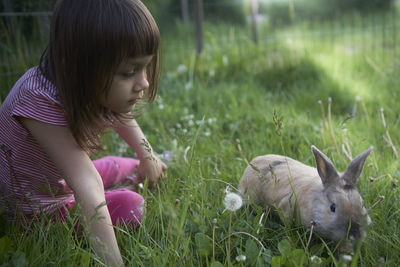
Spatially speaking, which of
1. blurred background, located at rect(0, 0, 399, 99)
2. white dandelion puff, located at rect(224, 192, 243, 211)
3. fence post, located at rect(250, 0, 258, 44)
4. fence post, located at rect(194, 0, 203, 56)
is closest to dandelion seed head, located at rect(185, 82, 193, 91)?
blurred background, located at rect(0, 0, 399, 99)

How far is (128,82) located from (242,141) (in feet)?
3.91

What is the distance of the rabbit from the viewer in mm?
1556

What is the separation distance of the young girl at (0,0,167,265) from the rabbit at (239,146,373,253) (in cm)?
54

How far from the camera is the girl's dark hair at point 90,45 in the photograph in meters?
1.61

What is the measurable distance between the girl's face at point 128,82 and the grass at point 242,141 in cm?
25

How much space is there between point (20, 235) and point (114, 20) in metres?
0.94

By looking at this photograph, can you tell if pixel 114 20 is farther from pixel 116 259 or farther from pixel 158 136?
pixel 158 136

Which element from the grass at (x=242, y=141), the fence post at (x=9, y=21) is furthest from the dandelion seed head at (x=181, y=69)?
the fence post at (x=9, y=21)

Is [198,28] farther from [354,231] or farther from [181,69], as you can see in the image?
[354,231]

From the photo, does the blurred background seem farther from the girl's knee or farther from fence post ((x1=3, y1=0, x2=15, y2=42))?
the girl's knee

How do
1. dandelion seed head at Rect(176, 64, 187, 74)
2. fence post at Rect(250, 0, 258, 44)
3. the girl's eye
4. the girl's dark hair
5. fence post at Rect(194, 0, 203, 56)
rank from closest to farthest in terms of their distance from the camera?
the girl's dark hair < the girl's eye < dandelion seed head at Rect(176, 64, 187, 74) < fence post at Rect(194, 0, 203, 56) < fence post at Rect(250, 0, 258, 44)

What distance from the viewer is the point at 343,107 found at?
3361 millimetres

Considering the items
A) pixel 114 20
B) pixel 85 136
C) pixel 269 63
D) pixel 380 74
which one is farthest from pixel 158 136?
pixel 380 74

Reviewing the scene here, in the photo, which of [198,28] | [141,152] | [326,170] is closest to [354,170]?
[326,170]
